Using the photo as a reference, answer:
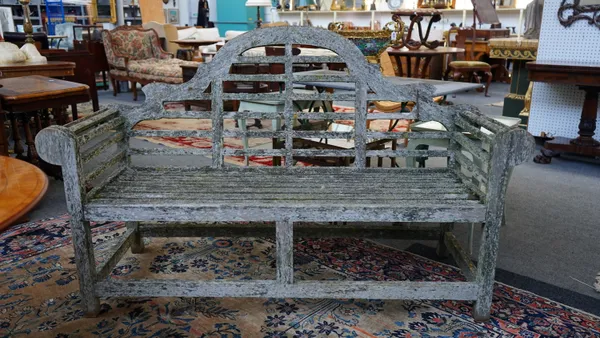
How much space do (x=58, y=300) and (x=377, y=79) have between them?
156 centimetres

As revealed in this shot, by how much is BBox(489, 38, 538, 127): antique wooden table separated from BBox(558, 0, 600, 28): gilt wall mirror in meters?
0.53

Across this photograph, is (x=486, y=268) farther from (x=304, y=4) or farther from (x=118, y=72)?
(x=304, y=4)

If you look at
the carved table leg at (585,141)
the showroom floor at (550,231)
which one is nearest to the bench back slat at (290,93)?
the showroom floor at (550,231)

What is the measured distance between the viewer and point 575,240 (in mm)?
2555

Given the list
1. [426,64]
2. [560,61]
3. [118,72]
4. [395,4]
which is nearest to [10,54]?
[118,72]

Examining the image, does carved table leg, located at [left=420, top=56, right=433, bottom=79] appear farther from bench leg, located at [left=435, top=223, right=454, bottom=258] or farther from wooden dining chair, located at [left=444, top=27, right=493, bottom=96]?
bench leg, located at [left=435, top=223, right=454, bottom=258]

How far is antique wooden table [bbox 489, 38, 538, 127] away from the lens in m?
4.91

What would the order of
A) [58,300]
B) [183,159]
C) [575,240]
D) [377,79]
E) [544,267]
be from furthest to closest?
1. [183,159]
2. [575,240]
3. [544,267]
4. [377,79]
5. [58,300]

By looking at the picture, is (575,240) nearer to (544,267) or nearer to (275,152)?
(544,267)

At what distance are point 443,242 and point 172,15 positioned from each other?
39.6 ft

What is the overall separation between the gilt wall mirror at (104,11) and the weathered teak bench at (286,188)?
451 inches

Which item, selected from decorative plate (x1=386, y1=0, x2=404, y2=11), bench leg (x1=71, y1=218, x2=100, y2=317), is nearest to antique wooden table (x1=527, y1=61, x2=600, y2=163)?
bench leg (x1=71, y1=218, x2=100, y2=317)

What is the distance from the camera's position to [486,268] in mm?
1729

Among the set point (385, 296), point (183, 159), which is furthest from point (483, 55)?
point (385, 296)
